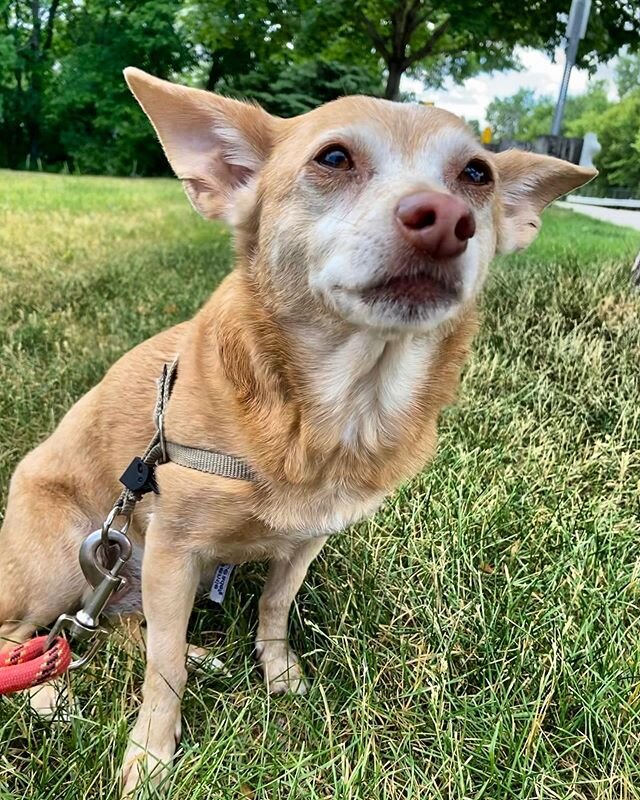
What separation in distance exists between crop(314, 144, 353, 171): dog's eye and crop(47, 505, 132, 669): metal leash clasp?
43.9 inches

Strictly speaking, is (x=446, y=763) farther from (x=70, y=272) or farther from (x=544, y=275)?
(x=70, y=272)

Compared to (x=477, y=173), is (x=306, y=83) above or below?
above

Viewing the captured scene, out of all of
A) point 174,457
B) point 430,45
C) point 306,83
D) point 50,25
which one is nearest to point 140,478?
point 174,457

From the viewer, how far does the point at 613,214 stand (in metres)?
11.5

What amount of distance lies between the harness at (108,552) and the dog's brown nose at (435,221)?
74cm

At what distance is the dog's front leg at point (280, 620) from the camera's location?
2068mm

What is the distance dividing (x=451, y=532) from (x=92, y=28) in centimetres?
2014

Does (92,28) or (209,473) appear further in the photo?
(92,28)

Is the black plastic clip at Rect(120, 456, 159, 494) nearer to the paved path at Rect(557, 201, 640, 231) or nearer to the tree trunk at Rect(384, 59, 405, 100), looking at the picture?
the paved path at Rect(557, 201, 640, 231)

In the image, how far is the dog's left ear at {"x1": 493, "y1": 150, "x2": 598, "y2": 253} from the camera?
6.91ft

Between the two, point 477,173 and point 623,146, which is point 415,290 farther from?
point 623,146

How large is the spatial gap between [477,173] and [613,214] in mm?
11098

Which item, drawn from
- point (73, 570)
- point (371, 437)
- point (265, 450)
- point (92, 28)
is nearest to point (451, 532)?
point (371, 437)

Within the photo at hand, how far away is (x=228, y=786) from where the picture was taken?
1660 millimetres
